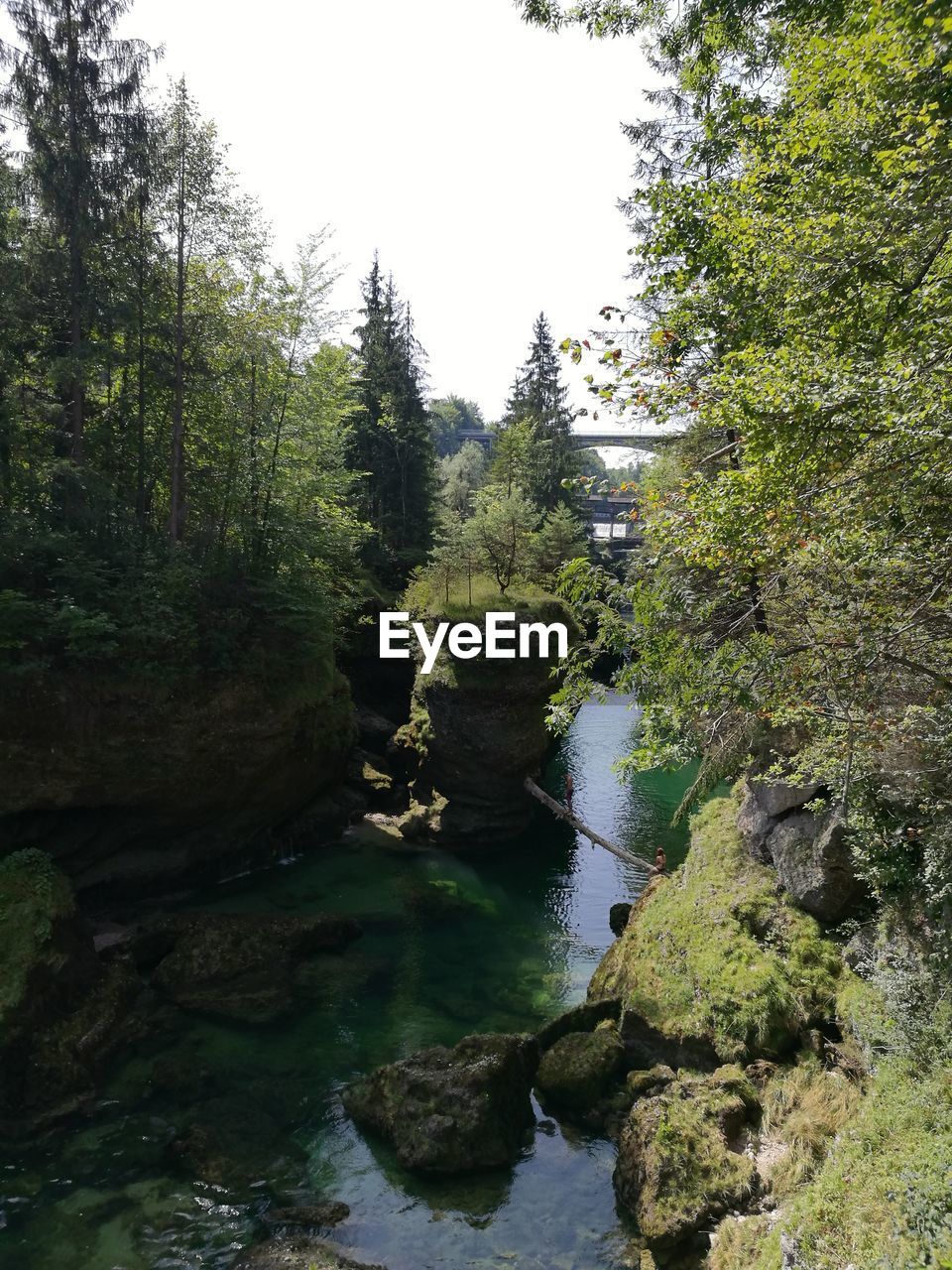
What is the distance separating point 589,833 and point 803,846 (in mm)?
8927

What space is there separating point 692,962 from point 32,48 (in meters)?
23.0

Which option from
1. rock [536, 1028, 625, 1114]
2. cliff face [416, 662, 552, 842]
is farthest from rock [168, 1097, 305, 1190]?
cliff face [416, 662, 552, 842]

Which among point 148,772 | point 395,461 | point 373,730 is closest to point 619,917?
point 148,772

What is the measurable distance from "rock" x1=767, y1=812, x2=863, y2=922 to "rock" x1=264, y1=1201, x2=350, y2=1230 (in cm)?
803

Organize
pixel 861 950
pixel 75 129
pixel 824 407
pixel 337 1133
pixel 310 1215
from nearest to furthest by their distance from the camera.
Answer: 1. pixel 824 407
2. pixel 310 1215
3. pixel 861 950
4. pixel 337 1133
5. pixel 75 129

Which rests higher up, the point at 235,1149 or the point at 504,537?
the point at 504,537

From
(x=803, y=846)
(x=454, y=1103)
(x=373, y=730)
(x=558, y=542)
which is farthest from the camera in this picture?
(x=558, y=542)

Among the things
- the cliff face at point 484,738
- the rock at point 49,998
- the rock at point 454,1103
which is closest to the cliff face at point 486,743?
the cliff face at point 484,738

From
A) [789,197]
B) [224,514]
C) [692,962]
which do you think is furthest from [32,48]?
[692,962]

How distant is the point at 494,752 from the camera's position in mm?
24484

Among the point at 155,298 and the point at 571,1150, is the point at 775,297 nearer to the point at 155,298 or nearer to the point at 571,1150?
the point at 571,1150

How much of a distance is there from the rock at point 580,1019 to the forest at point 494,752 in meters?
0.06

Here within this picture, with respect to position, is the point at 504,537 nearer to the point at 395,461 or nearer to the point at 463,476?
the point at 395,461

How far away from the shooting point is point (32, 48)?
17.0 meters
